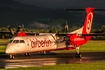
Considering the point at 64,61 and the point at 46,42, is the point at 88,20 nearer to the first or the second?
the point at 46,42

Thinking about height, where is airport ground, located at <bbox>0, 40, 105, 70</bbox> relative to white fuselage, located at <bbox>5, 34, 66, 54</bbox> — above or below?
below

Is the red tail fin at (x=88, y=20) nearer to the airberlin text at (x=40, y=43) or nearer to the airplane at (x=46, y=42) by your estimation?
the airplane at (x=46, y=42)

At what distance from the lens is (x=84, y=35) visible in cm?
3834

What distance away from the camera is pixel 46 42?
36656 mm

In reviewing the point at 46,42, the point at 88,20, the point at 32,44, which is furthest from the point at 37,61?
the point at 88,20

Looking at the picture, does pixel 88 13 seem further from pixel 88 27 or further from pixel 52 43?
pixel 52 43

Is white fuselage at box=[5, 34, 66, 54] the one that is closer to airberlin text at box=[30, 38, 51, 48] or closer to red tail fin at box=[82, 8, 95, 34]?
airberlin text at box=[30, 38, 51, 48]

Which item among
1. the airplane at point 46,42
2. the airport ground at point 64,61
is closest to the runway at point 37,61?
the airport ground at point 64,61

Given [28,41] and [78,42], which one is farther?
[78,42]

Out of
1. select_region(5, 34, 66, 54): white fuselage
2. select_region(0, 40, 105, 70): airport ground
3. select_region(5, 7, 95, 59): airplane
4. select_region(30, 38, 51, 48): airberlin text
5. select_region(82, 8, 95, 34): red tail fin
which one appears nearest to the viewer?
select_region(0, 40, 105, 70): airport ground

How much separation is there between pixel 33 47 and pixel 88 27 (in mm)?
10389

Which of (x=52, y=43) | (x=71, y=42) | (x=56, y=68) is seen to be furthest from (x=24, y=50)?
(x=56, y=68)

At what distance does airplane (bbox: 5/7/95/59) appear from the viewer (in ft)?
109

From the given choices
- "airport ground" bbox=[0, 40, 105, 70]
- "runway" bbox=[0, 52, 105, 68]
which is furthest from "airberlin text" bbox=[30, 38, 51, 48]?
"runway" bbox=[0, 52, 105, 68]
